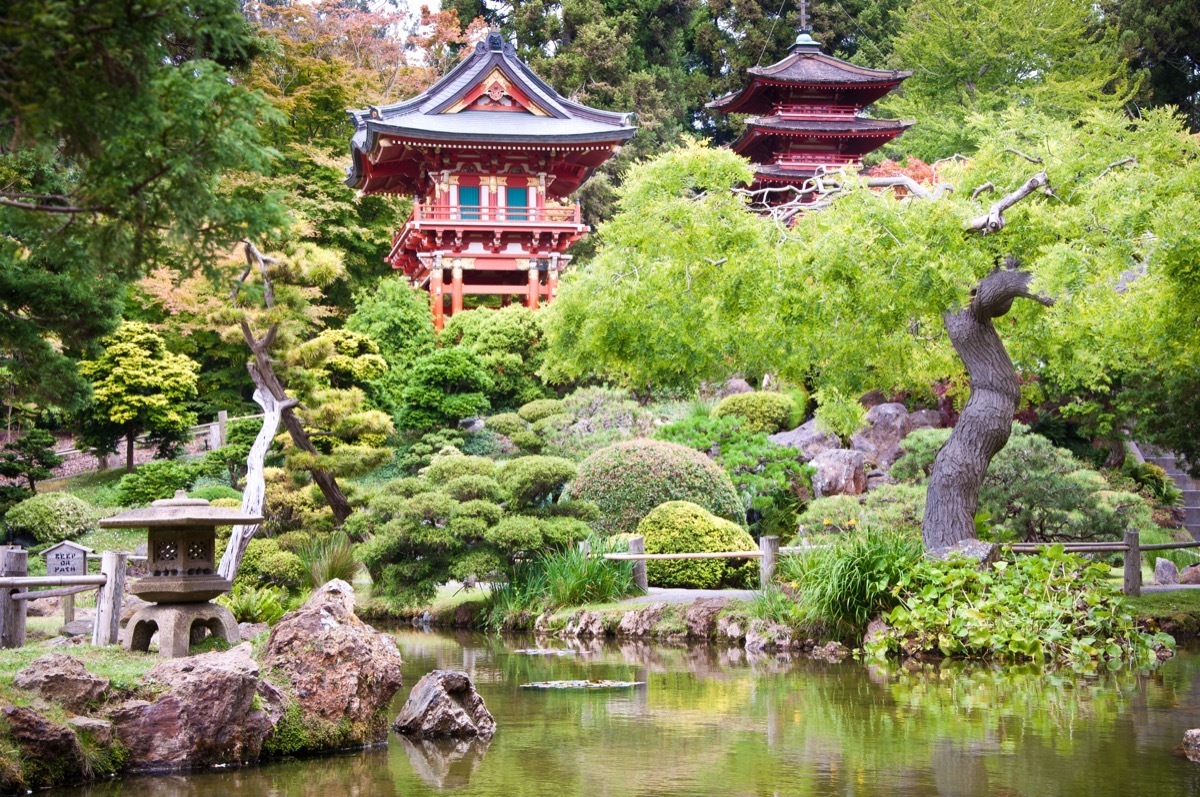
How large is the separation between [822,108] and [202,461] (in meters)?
17.0

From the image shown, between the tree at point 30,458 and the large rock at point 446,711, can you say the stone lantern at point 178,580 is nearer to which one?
the large rock at point 446,711

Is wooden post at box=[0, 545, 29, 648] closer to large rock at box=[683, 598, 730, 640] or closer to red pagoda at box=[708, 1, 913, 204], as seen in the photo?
large rock at box=[683, 598, 730, 640]

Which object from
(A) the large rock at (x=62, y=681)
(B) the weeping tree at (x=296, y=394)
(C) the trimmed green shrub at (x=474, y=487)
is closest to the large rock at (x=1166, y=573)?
(C) the trimmed green shrub at (x=474, y=487)

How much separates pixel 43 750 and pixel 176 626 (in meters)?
2.09

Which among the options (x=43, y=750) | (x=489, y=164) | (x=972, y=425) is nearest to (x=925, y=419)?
(x=972, y=425)

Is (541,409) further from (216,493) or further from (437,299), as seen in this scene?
(437,299)

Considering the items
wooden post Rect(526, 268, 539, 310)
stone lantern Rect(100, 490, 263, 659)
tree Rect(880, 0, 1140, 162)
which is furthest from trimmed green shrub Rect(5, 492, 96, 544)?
tree Rect(880, 0, 1140, 162)

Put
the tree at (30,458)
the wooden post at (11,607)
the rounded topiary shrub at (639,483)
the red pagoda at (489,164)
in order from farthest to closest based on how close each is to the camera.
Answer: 1. the red pagoda at (489,164)
2. the tree at (30,458)
3. the rounded topiary shrub at (639,483)
4. the wooden post at (11,607)

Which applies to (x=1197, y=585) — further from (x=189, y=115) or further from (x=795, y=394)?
(x=189, y=115)

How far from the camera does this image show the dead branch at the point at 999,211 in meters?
9.66

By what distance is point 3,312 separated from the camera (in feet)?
27.3

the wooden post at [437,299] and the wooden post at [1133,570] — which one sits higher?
the wooden post at [437,299]

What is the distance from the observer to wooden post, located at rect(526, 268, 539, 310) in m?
25.8

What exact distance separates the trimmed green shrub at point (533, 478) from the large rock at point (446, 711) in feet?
20.9
